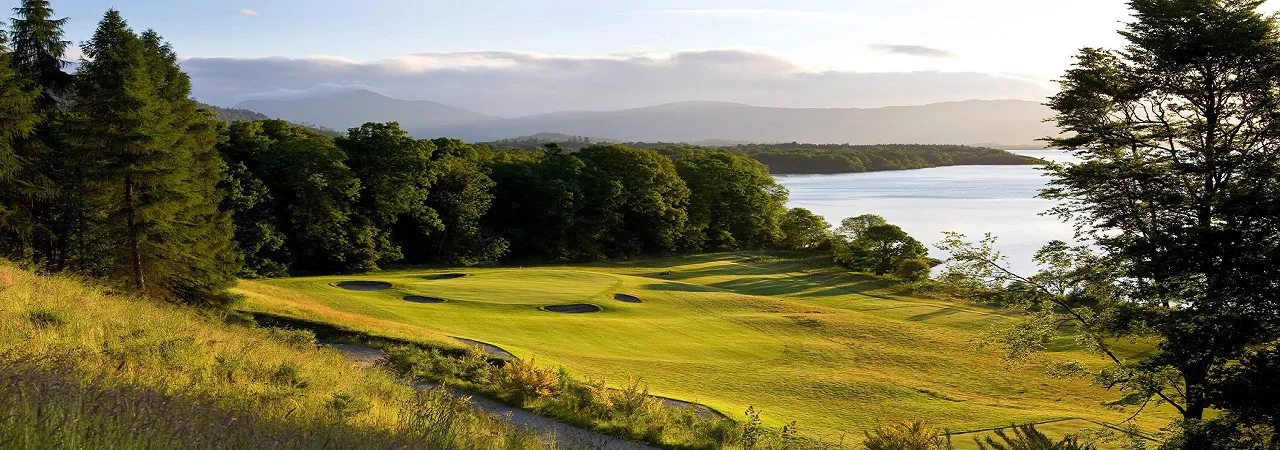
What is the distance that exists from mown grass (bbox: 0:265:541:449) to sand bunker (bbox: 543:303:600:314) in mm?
19836

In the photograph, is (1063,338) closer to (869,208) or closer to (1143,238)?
(1143,238)

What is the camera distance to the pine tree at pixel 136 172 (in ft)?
73.9

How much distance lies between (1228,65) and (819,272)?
45.7 metres

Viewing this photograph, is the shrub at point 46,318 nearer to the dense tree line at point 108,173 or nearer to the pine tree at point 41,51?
the dense tree line at point 108,173

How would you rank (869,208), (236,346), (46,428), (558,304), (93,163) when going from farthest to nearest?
(869,208) → (558,304) → (93,163) → (236,346) → (46,428)

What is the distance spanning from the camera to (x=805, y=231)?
7500 centimetres

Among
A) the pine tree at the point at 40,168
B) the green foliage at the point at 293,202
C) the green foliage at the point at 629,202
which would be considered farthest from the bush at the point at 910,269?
the pine tree at the point at 40,168

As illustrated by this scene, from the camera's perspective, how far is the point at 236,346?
1202cm

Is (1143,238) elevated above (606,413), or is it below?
above

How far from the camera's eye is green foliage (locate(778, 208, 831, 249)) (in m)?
75.2

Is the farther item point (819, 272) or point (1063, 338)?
point (819, 272)

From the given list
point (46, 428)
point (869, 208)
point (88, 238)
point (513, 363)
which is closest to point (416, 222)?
point (88, 238)

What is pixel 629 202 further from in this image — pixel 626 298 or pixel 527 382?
pixel 527 382

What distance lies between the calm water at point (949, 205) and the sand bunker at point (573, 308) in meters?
40.5
